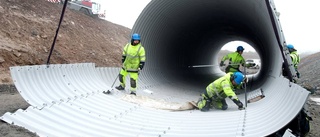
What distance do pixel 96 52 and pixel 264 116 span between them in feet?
42.7

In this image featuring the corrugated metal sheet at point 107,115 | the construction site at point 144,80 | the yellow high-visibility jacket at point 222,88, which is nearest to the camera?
the corrugated metal sheet at point 107,115

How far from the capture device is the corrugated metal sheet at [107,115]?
4309 mm

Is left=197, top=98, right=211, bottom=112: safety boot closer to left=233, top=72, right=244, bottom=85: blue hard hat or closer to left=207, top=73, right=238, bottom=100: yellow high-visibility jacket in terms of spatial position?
left=207, top=73, right=238, bottom=100: yellow high-visibility jacket

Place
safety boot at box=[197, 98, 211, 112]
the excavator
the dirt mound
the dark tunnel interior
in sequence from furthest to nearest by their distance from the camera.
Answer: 1. the excavator
2. the dirt mound
3. the dark tunnel interior
4. safety boot at box=[197, 98, 211, 112]

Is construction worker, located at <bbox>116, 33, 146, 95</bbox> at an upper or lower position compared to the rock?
upper

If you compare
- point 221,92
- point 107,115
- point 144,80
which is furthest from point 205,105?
point 144,80

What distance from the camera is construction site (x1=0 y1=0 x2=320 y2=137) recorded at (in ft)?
15.0

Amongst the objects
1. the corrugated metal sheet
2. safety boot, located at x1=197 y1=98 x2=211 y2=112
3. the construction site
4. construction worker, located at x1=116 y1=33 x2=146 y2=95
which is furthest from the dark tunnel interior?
the corrugated metal sheet

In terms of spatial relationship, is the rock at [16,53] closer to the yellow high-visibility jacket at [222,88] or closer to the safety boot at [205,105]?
the safety boot at [205,105]

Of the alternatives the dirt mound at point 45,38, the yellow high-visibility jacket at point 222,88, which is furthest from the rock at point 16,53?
the yellow high-visibility jacket at point 222,88

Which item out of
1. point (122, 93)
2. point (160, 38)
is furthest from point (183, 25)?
point (122, 93)

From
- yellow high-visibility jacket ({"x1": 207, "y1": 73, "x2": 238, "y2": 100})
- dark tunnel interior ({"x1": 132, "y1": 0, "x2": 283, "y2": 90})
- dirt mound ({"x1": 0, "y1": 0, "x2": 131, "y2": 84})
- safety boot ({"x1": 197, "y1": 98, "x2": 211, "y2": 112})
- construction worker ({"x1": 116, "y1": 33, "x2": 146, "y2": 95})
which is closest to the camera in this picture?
yellow high-visibility jacket ({"x1": 207, "y1": 73, "x2": 238, "y2": 100})

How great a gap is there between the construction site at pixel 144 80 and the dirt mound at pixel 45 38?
5cm

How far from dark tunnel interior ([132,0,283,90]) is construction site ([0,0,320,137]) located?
0.05 meters
